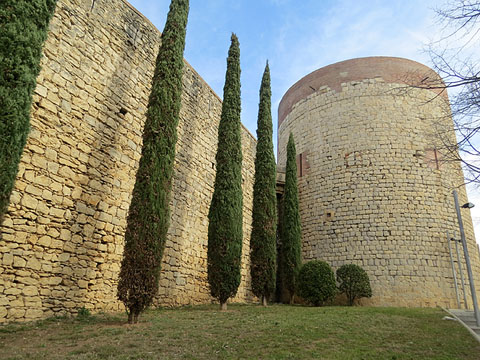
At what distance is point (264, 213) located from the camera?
33.2 ft

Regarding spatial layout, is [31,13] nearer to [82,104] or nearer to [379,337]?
[82,104]

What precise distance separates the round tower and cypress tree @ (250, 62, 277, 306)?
3376 millimetres

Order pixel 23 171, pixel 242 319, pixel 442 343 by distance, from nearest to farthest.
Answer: pixel 442 343 < pixel 23 171 < pixel 242 319

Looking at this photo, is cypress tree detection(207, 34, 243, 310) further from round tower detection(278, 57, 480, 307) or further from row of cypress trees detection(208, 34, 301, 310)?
round tower detection(278, 57, 480, 307)

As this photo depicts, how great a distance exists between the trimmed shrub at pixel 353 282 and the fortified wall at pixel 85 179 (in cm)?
463

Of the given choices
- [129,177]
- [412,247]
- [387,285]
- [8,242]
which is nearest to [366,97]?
[412,247]

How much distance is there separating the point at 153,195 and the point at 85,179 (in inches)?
59.9

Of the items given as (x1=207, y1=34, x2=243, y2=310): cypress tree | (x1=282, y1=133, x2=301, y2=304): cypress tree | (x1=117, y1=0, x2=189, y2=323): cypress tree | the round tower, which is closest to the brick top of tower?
the round tower

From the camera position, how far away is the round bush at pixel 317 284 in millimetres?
10117

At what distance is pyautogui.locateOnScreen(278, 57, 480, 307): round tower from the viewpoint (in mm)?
11109

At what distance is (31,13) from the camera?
4.64m

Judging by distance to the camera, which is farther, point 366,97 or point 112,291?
point 366,97

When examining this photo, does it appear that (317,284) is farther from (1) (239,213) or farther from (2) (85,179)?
(2) (85,179)

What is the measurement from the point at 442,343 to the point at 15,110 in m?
6.84
